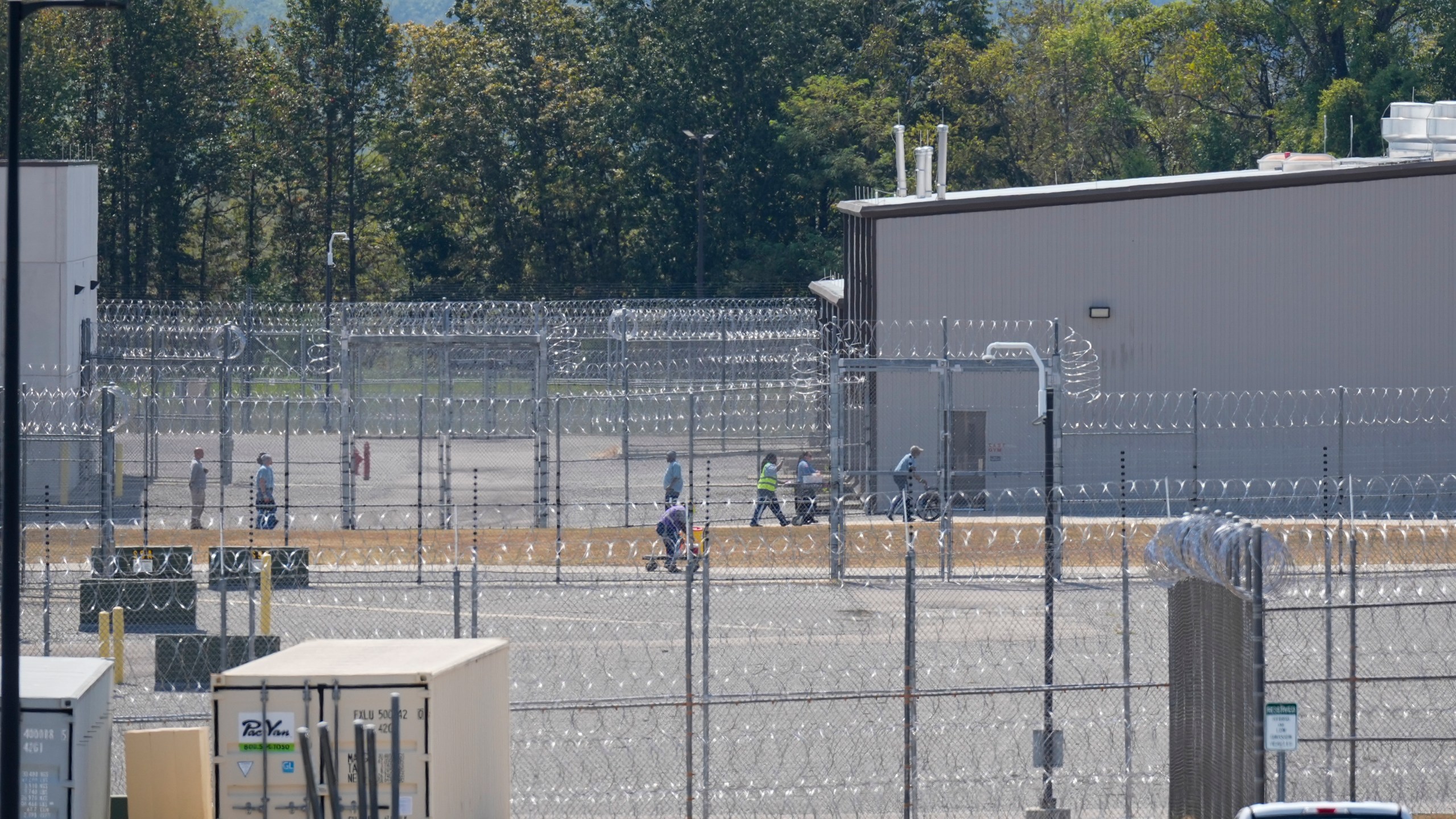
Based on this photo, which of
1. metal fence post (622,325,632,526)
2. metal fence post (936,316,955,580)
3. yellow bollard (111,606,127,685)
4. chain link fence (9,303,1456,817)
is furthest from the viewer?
metal fence post (622,325,632,526)

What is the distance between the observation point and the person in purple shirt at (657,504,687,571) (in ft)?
67.5

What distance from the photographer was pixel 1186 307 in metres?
28.2

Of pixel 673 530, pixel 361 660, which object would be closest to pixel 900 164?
pixel 673 530

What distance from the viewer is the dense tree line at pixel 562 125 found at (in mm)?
60906

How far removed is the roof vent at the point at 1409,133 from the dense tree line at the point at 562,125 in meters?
28.2

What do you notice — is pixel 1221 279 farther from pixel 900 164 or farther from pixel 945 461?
pixel 945 461

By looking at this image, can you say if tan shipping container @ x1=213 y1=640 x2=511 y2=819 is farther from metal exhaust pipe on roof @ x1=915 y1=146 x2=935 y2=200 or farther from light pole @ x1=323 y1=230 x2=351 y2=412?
metal exhaust pipe on roof @ x1=915 y1=146 x2=935 y2=200

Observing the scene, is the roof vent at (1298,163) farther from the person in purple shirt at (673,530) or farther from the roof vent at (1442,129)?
the person in purple shirt at (673,530)

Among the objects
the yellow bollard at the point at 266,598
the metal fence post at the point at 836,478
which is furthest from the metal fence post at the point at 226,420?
the yellow bollard at the point at 266,598

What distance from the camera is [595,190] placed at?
62.4m

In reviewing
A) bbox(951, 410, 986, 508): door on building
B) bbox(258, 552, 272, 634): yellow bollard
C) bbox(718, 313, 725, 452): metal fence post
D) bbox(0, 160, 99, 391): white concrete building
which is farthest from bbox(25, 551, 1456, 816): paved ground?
bbox(0, 160, 99, 391): white concrete building

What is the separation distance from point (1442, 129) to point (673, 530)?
725 inches

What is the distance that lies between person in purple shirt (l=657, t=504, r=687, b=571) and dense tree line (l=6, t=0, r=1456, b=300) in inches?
1497

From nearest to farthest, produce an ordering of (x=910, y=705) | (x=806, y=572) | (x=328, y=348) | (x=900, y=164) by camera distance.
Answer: (x=910, y=705)
(x=806, y=572)
(x=900, y=164)
(x=328, y=348)
